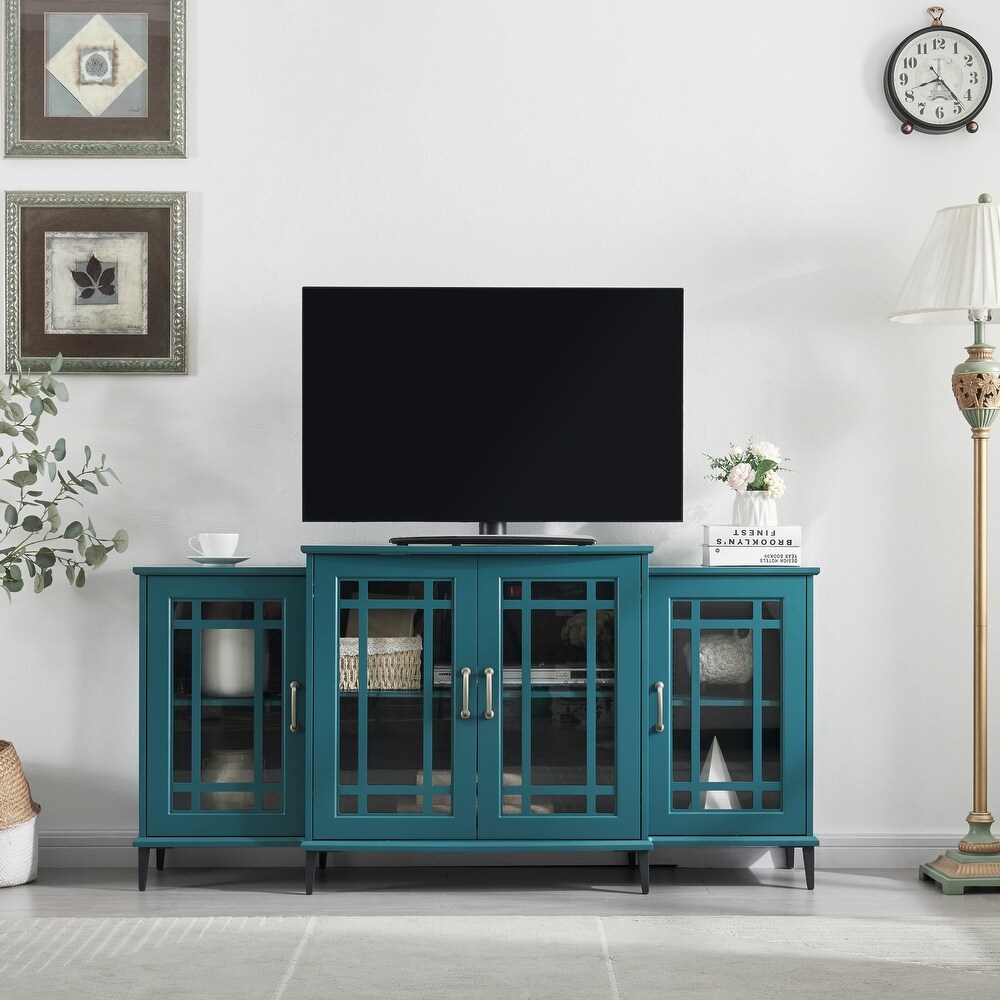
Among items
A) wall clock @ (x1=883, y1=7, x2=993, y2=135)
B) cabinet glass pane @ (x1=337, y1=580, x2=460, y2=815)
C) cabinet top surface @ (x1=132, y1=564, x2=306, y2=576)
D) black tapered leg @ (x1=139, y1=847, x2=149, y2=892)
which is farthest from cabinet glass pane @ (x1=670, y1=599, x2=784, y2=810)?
wall clock @ (x1=883, y1=7, x2=993, y2=135)

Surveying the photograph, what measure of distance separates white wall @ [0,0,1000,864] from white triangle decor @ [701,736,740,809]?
458 mm

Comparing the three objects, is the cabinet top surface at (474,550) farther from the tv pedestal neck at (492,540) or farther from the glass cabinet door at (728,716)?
the glass cabinet door at (728,716)

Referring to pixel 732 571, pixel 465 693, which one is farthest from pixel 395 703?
pixel 732 571

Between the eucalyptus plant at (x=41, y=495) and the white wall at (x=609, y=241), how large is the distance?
0.32 feet

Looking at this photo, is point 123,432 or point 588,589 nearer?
point 588,589

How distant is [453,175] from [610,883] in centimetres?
206

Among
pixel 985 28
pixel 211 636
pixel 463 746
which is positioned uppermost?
pixel 985 28

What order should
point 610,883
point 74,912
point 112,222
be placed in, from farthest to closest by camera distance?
point 112,222, point 610,883, point 74,912

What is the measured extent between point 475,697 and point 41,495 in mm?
1422

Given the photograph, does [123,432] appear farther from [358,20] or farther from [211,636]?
[358,20]

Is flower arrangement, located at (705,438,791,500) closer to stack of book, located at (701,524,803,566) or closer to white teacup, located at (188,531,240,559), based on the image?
stack of book, located at (701,524,803,566)

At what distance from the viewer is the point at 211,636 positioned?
2846mm

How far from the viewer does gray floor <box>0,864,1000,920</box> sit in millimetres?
2709

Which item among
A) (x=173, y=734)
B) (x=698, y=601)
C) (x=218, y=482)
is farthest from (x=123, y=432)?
(x=698, y=601)
